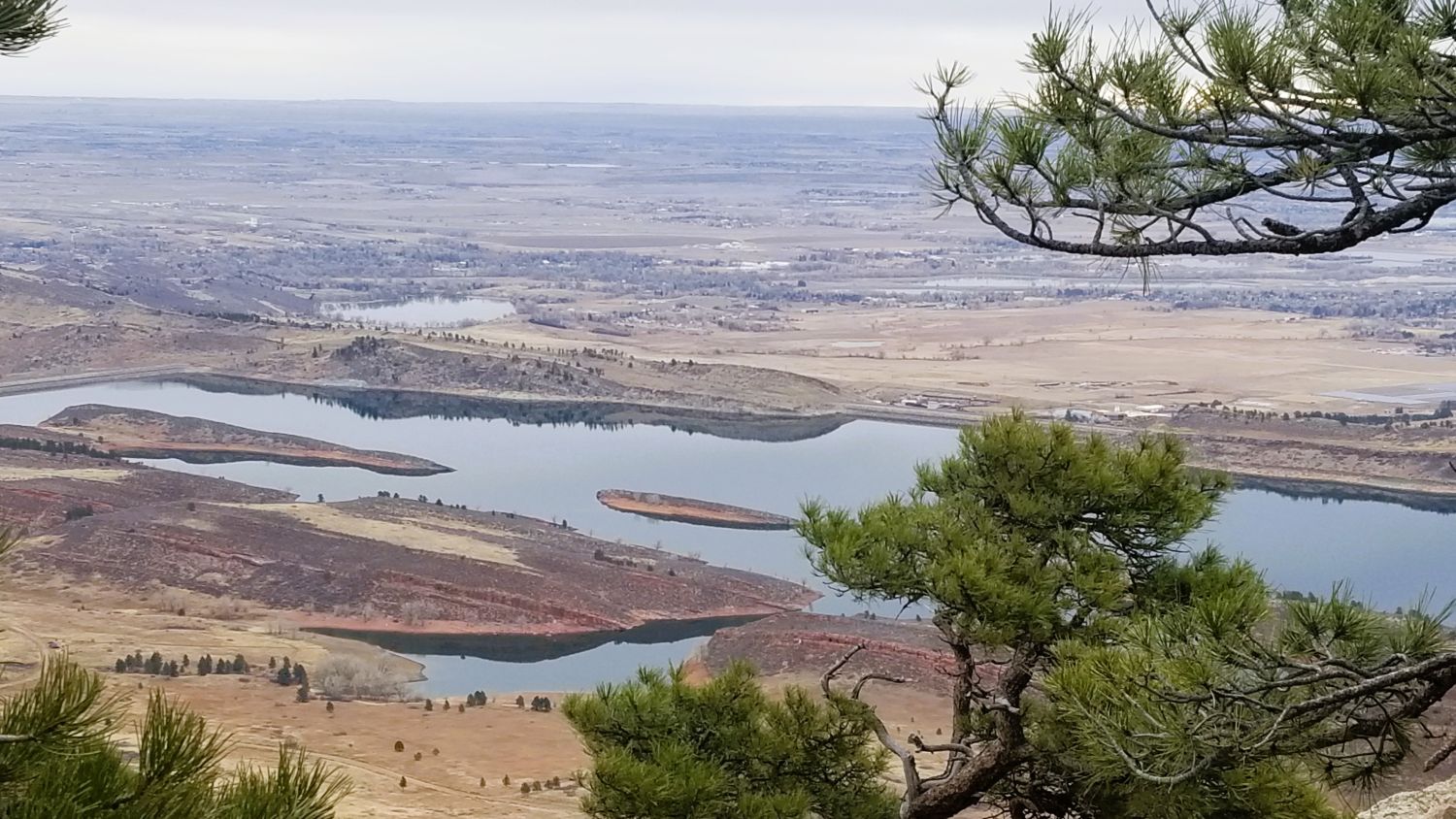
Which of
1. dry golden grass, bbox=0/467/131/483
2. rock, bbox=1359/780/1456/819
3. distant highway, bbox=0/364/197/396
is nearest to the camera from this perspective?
rock, bbox=1359/780/1456/819

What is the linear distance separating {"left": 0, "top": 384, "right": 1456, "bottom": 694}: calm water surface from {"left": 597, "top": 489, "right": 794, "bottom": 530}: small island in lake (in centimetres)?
30

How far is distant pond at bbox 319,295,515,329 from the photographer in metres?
50.4

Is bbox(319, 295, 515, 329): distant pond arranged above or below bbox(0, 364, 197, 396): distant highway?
above

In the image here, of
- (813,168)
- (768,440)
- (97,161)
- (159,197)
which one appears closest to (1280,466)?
(768,440)

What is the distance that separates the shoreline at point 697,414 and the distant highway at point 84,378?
25 millimetres

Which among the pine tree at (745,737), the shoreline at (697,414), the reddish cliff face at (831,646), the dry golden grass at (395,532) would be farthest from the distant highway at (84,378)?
the pine tree at (745,737)

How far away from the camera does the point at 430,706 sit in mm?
15219

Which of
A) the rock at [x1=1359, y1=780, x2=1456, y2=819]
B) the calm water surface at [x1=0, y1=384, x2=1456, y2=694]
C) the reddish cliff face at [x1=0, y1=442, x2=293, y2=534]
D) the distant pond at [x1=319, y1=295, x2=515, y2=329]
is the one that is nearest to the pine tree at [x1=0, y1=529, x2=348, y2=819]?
the rock at [x1=1359, y1=780, x2=1456, y2=819]

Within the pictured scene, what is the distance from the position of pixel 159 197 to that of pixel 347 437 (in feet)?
226

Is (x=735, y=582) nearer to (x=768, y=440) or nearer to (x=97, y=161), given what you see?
(x=768, y=440)

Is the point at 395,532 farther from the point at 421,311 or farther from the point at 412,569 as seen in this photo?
the point at 421,311

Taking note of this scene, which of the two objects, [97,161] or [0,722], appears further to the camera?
[97,161]

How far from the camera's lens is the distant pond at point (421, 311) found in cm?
5041

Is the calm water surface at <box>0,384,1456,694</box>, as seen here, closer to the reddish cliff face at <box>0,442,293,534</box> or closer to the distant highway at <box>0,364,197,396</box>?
the distant highway at <box>0,364,197,396</box>
